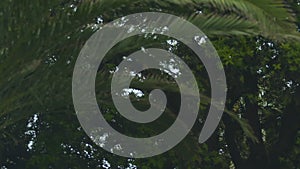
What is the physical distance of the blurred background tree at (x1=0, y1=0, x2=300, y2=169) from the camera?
5082mm

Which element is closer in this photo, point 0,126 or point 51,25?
point 51,25

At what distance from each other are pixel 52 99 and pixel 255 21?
194 centimetres

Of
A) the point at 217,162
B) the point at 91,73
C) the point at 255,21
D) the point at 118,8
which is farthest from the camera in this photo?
the point at 217,162

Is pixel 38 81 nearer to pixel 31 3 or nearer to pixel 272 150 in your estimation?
pixel 31 3

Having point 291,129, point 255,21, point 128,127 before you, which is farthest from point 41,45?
Result: point 291,129

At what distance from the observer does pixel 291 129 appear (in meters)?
10.4

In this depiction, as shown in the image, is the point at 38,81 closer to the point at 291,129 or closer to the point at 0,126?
the point at 0,126

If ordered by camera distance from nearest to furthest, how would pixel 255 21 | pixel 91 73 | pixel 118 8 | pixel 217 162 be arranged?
pixel 255 21 < pixel 118 8 < pixel 91 73 < pixel 217 162

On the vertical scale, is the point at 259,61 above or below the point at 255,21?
above

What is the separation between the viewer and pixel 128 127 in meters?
9.28

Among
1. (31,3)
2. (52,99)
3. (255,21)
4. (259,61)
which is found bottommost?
(255,21)

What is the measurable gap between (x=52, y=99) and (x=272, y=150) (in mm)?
6082

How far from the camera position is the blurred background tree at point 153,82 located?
Result: 5.08 metres

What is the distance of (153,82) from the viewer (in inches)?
255
